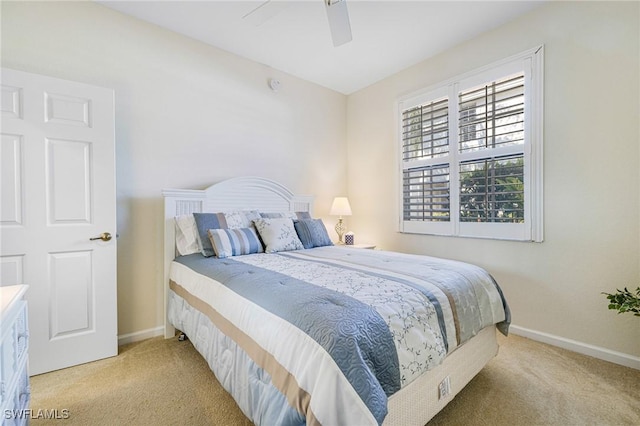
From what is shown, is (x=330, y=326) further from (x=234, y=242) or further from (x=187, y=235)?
(x=187, y=235)

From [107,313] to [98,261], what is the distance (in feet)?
1.33

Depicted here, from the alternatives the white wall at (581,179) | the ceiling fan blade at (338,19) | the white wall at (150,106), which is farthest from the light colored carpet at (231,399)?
the ceiling fan blade at (338,19)

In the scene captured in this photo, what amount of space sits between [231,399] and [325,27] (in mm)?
3069

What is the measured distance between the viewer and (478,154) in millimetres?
2828

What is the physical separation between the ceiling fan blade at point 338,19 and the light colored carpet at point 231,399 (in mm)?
2317

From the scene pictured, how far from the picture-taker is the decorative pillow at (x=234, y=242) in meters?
2.34

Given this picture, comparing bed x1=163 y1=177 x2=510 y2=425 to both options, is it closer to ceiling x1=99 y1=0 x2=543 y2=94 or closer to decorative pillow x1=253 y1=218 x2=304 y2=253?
decorative pillow x1=253 y1=218 x2=304 y2=253

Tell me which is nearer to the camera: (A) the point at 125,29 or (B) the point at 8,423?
(B) the point at 8,423

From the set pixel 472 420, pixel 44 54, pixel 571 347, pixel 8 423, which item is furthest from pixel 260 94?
pixel 571 347

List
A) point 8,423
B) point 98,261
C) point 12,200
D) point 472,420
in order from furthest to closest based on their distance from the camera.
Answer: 1. point 98,261
2. point 12,200
3. point 472,420
4. point 8,423

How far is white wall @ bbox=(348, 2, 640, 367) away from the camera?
210 cm

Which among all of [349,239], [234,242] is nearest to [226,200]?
[234,242]

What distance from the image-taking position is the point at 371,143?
395cm

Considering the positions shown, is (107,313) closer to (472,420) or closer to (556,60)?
(472,420)
